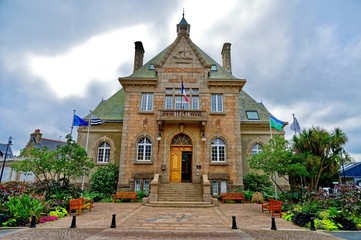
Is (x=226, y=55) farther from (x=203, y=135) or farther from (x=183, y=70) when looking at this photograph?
(x=203, y=135)

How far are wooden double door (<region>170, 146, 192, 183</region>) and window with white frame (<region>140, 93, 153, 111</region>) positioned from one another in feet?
14.1

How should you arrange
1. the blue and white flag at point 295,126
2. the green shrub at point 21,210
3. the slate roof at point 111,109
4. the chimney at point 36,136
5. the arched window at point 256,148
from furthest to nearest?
A: 1. the chimney at point 36,136
2. the slate roof at point 111,109
3. the arched window at point 256,148
4. the blue and white flag at point 295,126
5. the green shrub at point 21,210

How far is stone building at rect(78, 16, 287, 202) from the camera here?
65.5 feet

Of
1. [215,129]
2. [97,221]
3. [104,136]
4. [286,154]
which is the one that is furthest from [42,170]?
[286,154]

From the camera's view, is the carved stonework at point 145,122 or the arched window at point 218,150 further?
the carved stonework at point 145,122

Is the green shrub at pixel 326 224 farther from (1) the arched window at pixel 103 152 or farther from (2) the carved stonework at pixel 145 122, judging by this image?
(1) the arched window at pixel 103 152

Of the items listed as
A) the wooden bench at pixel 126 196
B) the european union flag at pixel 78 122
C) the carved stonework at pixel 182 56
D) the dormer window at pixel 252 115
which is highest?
the carved stonework at pixel 182 56

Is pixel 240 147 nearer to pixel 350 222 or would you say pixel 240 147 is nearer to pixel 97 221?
pixel 350 222

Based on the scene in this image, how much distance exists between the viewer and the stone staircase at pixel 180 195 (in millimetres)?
15828

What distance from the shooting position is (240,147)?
20.6 meters

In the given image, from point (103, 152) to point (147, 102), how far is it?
6.25 meters

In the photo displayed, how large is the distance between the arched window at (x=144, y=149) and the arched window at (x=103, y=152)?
3.43m

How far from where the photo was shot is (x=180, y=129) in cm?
2069

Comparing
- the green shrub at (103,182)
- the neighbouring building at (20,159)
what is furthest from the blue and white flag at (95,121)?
the neighbouring building at (20,159)
